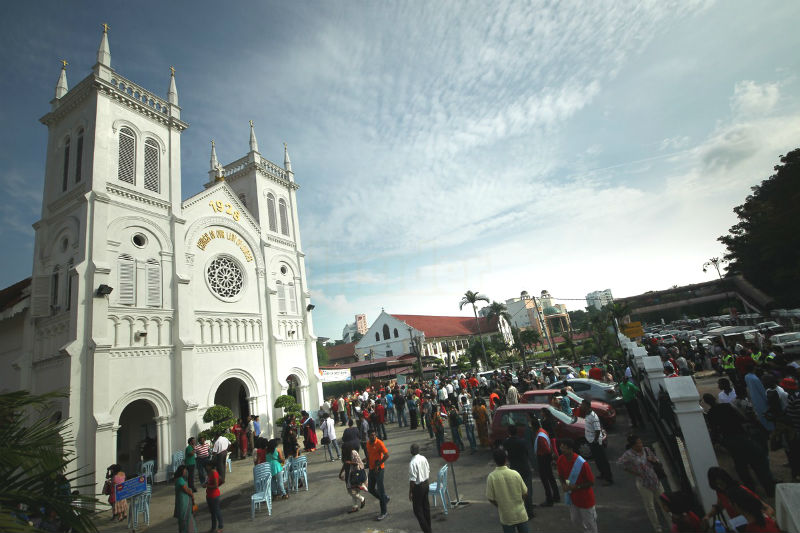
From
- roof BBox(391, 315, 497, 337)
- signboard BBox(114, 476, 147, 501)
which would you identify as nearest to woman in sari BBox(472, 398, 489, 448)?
signboard BBox(114, 476, 147, 501)

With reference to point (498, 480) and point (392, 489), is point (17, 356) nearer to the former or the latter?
point (392, 489)

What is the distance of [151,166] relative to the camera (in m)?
Result: 18.5

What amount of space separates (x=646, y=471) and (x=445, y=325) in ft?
182

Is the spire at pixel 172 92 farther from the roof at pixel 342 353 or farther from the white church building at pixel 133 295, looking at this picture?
the roof at pixel 342 353

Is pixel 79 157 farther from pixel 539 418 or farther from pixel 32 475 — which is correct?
pixel 539 418

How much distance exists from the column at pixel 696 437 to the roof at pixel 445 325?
156ft

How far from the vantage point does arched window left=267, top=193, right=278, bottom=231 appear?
24766 millimetres

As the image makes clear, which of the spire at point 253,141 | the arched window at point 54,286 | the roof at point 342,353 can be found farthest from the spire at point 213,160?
the roof at point 342,353

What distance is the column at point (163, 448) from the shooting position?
1496 cm

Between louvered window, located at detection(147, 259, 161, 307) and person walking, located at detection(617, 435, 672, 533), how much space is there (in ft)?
58.7

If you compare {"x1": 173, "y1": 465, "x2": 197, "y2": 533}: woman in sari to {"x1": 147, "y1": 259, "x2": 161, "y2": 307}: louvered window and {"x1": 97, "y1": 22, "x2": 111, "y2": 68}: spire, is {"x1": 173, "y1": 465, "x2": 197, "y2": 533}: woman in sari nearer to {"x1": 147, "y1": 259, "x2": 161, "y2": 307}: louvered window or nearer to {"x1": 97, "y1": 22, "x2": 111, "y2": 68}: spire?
{"x1": 147, "y1": 259, "x2": 161, "y2": 307}: louvered window

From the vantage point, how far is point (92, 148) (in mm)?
15953

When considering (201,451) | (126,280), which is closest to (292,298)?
(126,280)

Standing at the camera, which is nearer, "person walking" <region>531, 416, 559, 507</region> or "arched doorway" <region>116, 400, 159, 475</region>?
"person walking" <region>531, 416, 559, 507</region>
